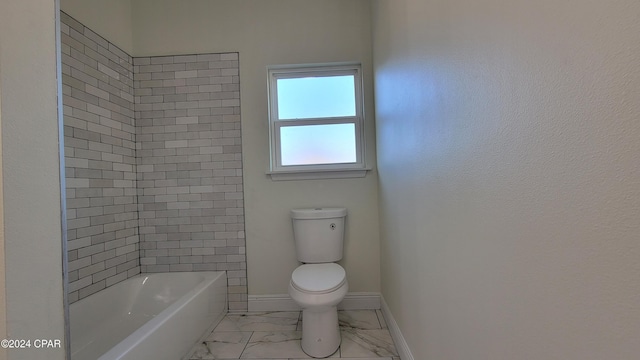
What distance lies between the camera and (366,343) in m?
1.63

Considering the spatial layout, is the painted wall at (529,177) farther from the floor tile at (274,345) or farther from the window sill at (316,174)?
the window sill at (316,174)

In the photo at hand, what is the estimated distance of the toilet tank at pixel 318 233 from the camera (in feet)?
6.38

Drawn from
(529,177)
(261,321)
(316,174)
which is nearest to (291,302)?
(261,321)

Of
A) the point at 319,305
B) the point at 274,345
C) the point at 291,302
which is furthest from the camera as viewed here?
the point at 291,302

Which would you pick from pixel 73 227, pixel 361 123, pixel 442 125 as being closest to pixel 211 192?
pixel 73 227

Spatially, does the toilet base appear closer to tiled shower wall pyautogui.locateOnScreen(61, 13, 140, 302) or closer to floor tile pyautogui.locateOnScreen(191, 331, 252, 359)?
floor tile pyautogui.locateOnScreen(191, 331, 252, 359)

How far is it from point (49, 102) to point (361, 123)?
179 cm

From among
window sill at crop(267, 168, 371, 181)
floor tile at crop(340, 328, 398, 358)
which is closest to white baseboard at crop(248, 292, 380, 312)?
floor tile at crop(340, 328, 398, 358)

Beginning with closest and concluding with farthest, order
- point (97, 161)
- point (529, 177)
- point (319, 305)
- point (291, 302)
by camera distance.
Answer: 1. point (529, 177)
2. point (319, 305)
3. point (97, 161)
4. point (291, 302)

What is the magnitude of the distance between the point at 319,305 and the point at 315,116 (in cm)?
141

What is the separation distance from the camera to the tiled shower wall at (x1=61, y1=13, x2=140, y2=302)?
5.27 ft

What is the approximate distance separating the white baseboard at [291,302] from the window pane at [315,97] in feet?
4.72

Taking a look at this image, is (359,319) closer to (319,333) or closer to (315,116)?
(319,333)

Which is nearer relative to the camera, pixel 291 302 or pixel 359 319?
pixel 359 319
